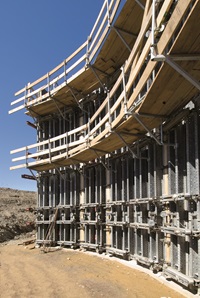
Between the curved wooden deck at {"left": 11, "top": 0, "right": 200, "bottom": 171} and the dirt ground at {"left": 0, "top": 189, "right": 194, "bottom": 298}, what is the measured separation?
4.74 meters

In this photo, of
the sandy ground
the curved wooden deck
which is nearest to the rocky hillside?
the curved wooden deck

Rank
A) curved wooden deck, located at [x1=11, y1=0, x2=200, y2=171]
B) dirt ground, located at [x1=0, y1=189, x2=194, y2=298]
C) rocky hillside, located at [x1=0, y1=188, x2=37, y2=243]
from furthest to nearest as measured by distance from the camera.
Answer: rocky hillside, located at [x1=0, y1=188, x2=37, y2=243] → dirt ground, located at [x1=0, y1=189, x2=194, y2=298] → curved wooden deck, located at [x1=11, y1=0, x2=200, y2=171]

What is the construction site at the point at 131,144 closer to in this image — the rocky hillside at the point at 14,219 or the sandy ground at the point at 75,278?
the sandy ground at the point at 75,278

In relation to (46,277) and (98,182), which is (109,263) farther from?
(98,182)

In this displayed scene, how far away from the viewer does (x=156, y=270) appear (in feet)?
36.4

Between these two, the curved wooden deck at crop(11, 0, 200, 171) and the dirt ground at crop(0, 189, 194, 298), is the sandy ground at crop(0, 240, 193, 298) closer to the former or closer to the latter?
the dirt ground at crop(0, 189, 194, 298)

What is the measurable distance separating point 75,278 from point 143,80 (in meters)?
7.18

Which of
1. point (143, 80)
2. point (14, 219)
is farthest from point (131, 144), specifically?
point (14, 219)

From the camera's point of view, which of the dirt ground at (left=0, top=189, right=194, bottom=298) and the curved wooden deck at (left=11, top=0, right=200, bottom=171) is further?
the dirt ground at (left=0, top=189, right=194, bottom=298)

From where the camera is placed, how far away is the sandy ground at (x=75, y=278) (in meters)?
9.80

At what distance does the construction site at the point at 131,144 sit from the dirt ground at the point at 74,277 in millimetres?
455

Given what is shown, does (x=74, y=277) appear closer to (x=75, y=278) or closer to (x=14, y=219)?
(x=75, y=278)

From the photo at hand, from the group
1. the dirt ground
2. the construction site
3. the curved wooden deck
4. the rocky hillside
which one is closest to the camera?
the curved wooden deck

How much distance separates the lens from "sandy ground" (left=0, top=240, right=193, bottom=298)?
32.1 ft
